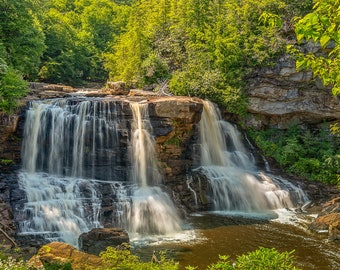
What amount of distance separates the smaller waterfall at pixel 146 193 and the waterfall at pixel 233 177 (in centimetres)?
277

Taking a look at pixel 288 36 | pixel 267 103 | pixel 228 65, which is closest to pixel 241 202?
pixel 267 103

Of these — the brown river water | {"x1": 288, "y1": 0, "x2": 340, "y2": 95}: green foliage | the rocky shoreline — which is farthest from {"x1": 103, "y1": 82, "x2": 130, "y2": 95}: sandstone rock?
{"x1": 288, "y1": 0, "x2": 340, "y2": 95}: green foliage

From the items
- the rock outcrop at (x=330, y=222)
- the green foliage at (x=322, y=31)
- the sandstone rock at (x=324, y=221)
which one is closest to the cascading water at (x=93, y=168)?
the sandstone rock at (x=324, y=221)

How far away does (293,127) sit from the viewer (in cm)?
2302

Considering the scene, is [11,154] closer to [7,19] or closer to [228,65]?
[7,19]

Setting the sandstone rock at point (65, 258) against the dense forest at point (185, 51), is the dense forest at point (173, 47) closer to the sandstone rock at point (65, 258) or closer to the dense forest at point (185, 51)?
the dense forest at point (185, 51)

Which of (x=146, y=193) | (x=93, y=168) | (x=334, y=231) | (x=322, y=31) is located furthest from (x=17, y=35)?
(x=322, y=31)

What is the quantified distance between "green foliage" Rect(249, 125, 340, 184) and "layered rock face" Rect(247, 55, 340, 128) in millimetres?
1252

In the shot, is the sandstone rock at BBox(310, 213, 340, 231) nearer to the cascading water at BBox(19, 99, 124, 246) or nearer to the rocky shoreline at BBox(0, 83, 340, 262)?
the rocky shoreline at BBox(0, 83, 340, 262)

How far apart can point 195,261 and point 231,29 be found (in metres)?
18.5

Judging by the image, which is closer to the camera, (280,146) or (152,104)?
(152,104)

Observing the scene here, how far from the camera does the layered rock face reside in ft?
72.0

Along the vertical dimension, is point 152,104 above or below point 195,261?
above

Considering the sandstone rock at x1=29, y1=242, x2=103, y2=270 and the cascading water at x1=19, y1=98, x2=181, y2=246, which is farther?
the cascading water at x1=19, y1=98, x2=181, y2=246
